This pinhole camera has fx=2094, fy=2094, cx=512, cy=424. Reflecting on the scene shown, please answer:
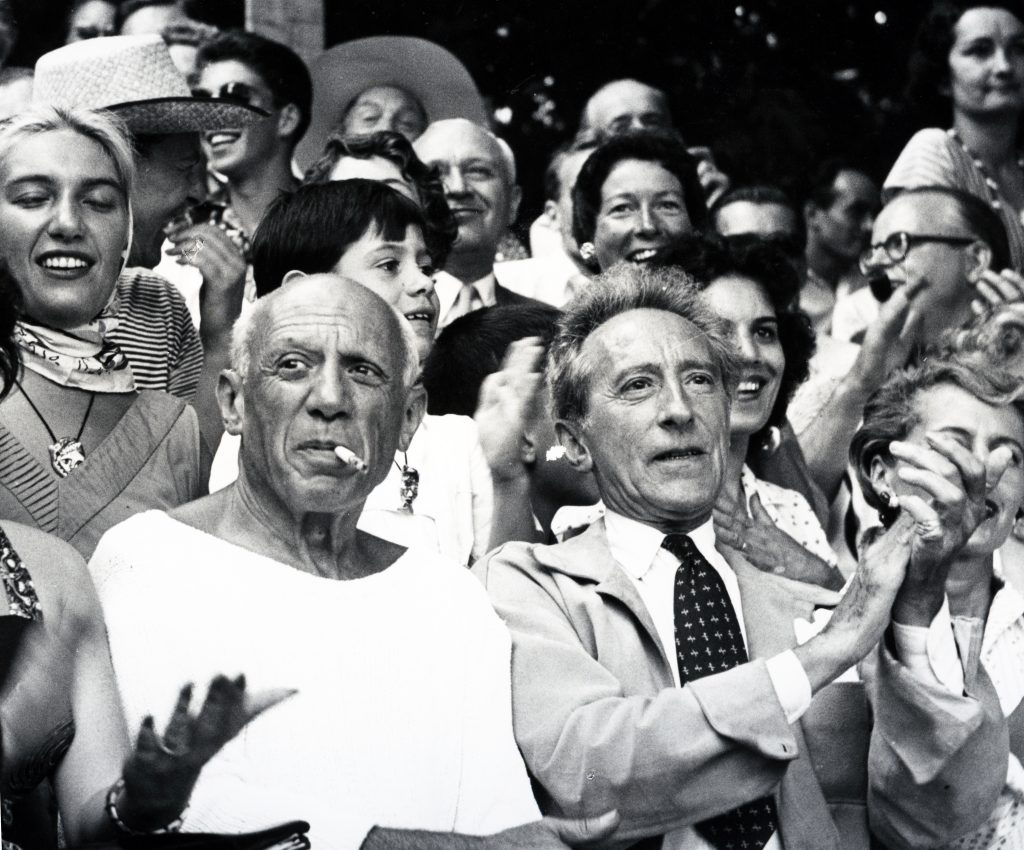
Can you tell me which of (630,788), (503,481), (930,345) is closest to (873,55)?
(930,345)

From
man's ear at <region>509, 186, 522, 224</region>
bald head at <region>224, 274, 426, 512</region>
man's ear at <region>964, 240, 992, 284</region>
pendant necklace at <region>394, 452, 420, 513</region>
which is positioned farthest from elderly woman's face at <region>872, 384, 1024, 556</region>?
man's ear at <region>509, 186, 522, 224</region>

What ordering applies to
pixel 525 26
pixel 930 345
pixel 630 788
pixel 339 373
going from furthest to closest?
pixel 525 26, pixel 930 345, pixel 339 373, pixel 630 788

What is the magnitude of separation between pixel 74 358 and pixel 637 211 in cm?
198

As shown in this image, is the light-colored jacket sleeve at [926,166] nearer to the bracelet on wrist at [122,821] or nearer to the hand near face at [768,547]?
the hand near face at [768,547]

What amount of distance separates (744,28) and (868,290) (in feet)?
3.66

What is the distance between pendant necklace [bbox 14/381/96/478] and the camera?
4.06 m

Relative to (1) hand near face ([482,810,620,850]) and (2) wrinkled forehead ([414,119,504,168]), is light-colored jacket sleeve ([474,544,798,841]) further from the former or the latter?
(2) wrinkled forehead ([414,119,504,168])

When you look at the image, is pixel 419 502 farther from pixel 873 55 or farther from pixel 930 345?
pixel 873 55

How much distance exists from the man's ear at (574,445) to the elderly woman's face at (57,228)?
999 millimetres

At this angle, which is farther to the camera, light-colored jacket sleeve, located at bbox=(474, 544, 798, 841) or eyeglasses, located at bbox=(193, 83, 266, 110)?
eyeglasses, located at bbox=(193, 83, 266, 110)

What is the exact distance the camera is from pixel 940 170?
6625 mm

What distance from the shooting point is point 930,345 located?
5742mm

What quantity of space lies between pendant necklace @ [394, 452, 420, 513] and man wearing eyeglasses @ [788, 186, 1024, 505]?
1.62 m

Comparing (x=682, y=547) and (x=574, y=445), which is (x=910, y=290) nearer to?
(x=574, y=445)
